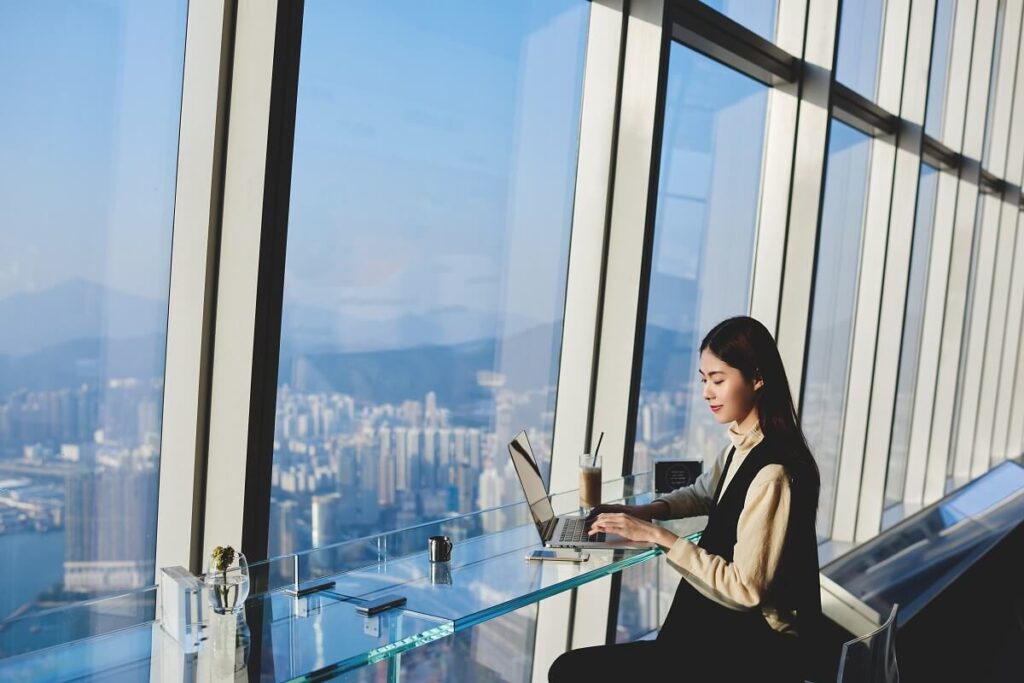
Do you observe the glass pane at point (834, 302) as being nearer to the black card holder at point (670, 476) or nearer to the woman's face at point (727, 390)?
the black card holder at point (670, 476)

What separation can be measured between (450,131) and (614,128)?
0.69m

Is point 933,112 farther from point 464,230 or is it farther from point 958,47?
point 464,230

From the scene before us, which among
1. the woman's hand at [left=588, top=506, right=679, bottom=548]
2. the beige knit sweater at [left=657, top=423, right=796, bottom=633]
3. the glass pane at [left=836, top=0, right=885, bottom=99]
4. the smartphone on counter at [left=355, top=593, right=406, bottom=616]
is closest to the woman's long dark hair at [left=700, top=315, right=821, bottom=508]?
the beige knit sweater at [left=657, top=423, right=796, bottom=633]

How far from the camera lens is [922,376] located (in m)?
6.69

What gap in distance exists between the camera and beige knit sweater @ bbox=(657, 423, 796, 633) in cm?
197

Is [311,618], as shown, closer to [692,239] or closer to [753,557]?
[753,557]

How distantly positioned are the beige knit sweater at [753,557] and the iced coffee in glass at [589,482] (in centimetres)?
52

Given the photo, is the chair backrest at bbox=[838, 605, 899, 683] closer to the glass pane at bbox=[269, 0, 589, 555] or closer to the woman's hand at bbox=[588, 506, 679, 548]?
the woman's hand at bbox=[588, 506, 679, 548]

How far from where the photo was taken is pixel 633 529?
2.16 m

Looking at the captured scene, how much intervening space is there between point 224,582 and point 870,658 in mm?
1144

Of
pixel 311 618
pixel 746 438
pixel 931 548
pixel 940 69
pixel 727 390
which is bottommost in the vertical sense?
pixel 931 548

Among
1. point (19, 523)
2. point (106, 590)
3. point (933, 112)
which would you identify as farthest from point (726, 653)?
point (933, 112)

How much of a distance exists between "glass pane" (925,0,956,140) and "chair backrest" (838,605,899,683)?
16.6 feet

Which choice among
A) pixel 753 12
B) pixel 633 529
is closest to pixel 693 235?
pixel 753 12
